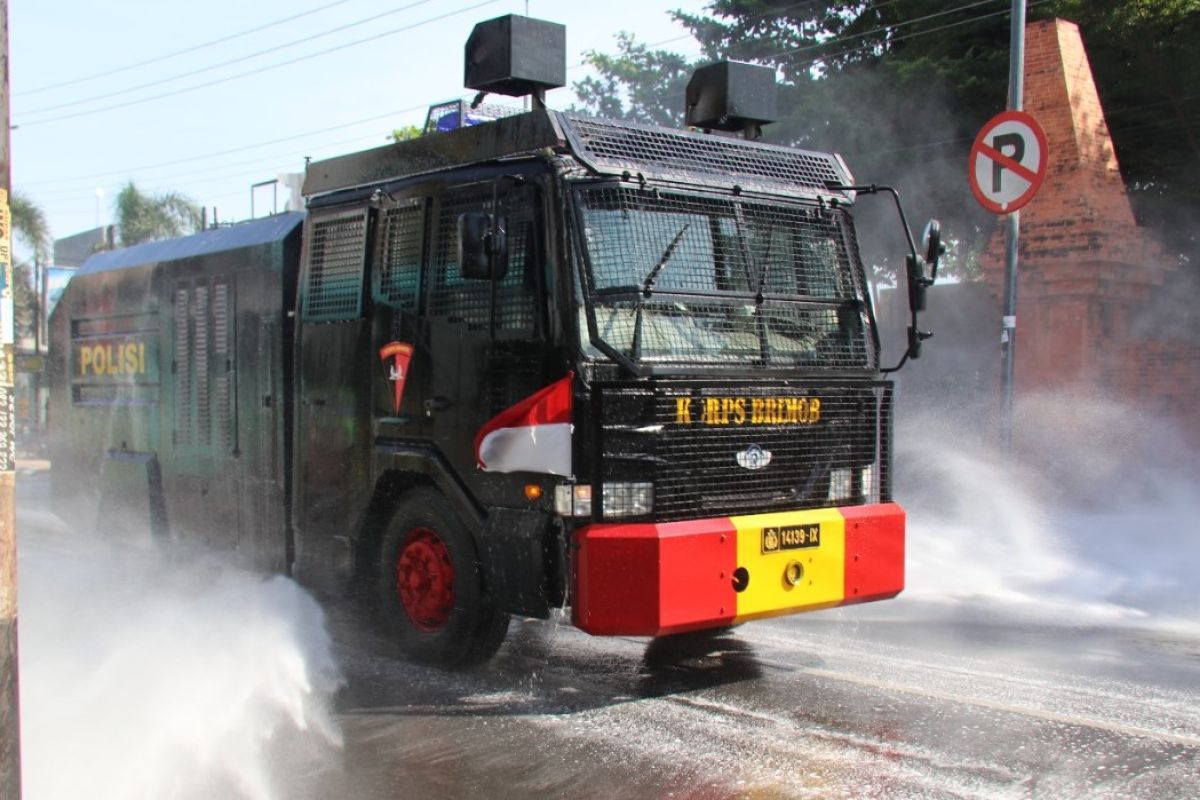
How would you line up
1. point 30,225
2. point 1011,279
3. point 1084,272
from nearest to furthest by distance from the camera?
point 1011,279 < point 1084,272 < point 30,225

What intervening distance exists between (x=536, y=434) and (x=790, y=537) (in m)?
1.37

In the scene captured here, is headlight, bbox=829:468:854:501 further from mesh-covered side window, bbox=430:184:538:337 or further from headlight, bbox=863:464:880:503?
mesh-covered side window, bbox=430:184:538:337

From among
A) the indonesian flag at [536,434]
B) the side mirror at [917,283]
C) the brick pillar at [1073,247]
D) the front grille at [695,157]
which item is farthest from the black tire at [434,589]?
the brick pillar at [1073,247]

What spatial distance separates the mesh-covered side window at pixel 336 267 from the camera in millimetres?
6770

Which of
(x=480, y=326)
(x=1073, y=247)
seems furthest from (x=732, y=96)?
(x=1073, y=247)

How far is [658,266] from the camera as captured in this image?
223 inches

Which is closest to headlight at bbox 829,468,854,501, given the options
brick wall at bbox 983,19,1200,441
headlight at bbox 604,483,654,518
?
headlight at bbox 604,483,654,518

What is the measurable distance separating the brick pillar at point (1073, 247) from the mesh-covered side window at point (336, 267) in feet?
29.1

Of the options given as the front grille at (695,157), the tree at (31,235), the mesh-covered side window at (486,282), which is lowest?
the mesh-covered side window at (486,282)

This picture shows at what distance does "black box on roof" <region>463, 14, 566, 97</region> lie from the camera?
6.62m

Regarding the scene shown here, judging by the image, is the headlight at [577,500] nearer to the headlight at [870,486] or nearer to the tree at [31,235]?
the headlight at [870,486]

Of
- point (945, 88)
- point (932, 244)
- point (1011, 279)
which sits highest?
point (945, 88)

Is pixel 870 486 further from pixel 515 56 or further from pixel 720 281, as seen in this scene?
pixel 515 56

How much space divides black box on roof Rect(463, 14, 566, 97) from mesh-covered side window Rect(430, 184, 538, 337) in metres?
0.96
